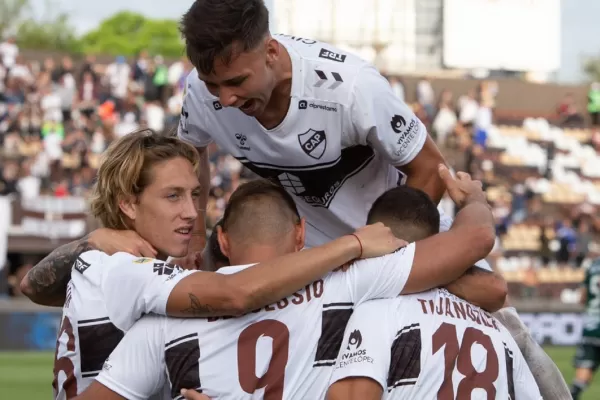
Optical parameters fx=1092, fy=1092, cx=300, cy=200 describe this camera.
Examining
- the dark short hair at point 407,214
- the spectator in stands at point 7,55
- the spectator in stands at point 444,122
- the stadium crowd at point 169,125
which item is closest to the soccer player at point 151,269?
the dark short hair at point 407,214

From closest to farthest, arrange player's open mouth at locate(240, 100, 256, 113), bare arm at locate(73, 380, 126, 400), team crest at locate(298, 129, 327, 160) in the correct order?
1. bare arm at locate(73, 380, 126, 400)
2. player's open mouth at locate(240, 100, 256, 113)
3. team crest at locate(298, 129, 327, 160)

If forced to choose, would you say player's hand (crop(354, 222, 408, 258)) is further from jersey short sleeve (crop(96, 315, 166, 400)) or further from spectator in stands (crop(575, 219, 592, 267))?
spectator in stands (crop(575, 219, 592, 267))

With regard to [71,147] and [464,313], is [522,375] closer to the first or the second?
[464,313]

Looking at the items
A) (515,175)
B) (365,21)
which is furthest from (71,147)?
(365,21)

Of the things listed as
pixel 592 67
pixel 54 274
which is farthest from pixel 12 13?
pixel 54 274

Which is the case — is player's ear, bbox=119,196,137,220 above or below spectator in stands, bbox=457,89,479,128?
above

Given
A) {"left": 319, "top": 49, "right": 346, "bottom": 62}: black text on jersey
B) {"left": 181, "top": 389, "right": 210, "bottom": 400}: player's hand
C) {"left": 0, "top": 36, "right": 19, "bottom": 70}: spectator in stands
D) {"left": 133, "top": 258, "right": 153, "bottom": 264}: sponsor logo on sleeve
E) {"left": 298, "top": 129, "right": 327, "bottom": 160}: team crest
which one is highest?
{"left": 319, "top": 49, "right": 346, "bottom": 62}: black text on jersey

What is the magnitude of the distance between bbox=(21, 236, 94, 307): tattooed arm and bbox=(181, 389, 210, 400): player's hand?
92cm

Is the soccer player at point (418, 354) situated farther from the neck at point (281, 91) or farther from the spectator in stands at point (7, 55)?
the spectator in stands at point (7, 55)

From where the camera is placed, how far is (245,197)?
387 centimetres

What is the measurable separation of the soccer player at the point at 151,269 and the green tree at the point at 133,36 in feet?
A: 227

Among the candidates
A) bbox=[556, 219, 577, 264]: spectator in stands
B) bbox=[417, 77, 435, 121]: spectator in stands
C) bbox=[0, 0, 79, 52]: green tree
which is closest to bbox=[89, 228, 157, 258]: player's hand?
bbox=[556, 219, 577, 264]: spectator in stands

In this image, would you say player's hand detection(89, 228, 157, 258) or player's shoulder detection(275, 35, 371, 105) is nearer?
player's hand detection(89, 228, 157, 258)

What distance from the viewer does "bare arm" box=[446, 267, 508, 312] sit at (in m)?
3.98
